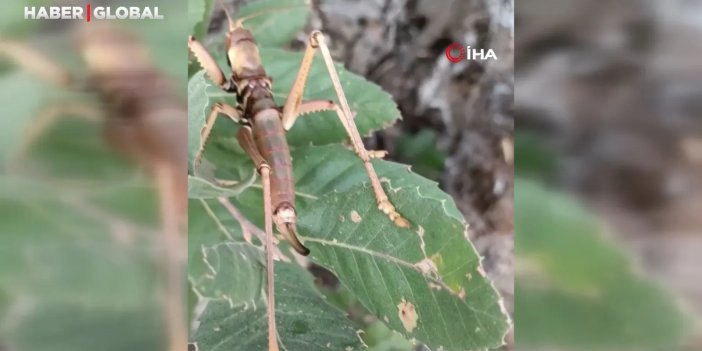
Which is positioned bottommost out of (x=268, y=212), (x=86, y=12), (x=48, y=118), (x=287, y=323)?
(x=287, y=323)

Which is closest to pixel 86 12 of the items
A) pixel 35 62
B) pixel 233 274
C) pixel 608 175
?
pixel 35 62

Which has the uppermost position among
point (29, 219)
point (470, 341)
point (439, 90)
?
point (439, 90)

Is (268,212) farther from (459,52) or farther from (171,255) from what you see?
(459,52)

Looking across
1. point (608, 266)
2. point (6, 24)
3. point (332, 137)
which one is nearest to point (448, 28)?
point (332, 137)

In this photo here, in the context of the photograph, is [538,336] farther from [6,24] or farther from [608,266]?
[6,24]

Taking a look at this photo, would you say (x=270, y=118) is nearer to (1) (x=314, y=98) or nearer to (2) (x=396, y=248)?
(1) (x=314, y=98)

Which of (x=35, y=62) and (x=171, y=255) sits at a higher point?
(x=35, y=62)

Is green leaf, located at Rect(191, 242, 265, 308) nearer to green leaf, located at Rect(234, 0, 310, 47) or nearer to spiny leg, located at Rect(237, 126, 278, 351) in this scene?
spiny leg, located at Rect(237, 126, 278, 351)
